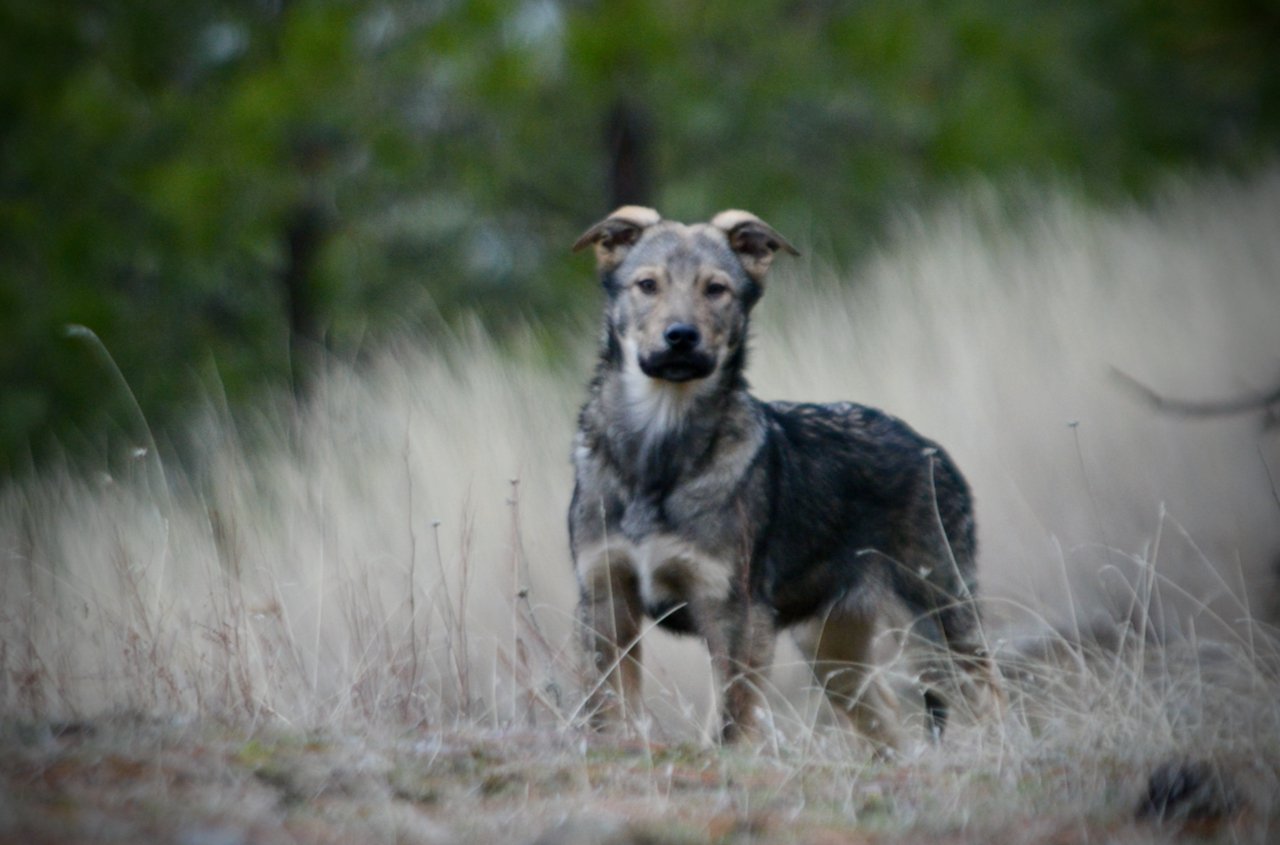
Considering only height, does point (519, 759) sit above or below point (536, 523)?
below

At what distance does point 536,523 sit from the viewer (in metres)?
6.84

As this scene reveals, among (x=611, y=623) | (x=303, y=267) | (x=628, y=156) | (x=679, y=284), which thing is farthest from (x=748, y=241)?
(x=303, y=267)

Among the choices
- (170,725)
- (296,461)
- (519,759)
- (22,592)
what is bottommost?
(519,759)

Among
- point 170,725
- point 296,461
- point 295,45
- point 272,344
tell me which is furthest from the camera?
point 272,344

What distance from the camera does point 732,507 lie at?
4789 mm

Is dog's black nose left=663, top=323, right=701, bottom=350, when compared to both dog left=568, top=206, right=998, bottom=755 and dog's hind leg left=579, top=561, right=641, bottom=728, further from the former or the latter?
dog's hind leg left=579, top=561, right=641, bottom=728

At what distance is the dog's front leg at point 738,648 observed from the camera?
14.9 feet

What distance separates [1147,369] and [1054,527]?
1739 mm

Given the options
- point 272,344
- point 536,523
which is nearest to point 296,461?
point 536,523

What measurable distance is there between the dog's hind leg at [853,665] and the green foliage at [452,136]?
231 inches

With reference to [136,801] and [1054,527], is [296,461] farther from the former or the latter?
[136,801]

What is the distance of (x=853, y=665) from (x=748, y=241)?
183 cm

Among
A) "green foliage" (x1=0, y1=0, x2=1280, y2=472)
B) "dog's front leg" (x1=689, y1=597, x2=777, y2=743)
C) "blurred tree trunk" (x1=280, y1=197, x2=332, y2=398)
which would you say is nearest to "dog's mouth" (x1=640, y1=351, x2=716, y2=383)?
"dog's front leg" (x1=689, y1=597, x2=777, y2=743)

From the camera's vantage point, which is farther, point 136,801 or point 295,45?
point 295,45
